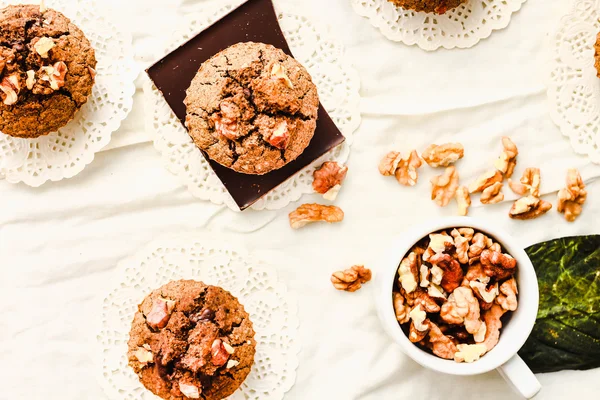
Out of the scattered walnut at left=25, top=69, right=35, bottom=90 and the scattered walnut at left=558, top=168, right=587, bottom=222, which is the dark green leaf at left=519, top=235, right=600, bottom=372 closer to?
the scattered walnut at left=558, top=168, right=587, bottom=222

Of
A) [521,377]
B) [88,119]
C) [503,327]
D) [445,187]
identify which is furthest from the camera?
[445,187]

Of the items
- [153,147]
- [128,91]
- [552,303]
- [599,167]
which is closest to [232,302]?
[153,147]

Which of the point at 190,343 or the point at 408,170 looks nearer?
the point at 190,343

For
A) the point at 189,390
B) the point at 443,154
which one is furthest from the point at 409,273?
the point at 189,390

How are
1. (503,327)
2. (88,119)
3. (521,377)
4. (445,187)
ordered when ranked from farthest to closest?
(445,187) → (88,119) → (503,327) → (521,377)

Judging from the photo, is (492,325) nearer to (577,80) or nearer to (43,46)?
(577,80)

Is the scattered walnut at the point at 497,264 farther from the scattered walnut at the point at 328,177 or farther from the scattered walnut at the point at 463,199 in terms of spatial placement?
the scattered walnut at the point at 328,177

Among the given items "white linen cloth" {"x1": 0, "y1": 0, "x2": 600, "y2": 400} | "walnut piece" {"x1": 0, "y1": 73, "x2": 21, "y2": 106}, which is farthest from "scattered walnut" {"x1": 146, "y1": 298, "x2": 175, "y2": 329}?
"walnut piece" {"x1": 0, "y1": 73, "x2": 21, "y2": 106}
